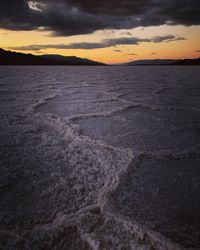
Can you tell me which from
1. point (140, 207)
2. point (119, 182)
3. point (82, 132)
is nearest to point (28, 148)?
point (82, 132)

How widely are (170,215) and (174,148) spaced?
48cm

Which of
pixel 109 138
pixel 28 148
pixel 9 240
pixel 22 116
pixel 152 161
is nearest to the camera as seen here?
pixel 9 240

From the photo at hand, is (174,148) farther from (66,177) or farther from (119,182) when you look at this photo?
(66,177)

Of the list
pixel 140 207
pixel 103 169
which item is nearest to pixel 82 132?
pixel 103 169

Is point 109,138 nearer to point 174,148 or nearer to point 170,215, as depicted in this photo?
point 174,148

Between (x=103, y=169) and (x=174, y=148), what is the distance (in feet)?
1.26

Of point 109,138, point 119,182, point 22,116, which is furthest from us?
point 22,116

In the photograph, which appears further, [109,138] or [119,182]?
[109,138]

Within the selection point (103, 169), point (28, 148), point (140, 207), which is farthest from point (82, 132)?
point (140, 207)

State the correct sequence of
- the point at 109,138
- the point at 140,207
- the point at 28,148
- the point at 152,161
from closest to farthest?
1. the point at 140,207
2. the point at 152,161
3. the point at 28,148
4. the point at 109,138

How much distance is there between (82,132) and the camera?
1.22m

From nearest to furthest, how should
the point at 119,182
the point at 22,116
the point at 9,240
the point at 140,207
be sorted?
the point at 9,240, the point at 140,207, the point at 119,182, the point at 22,116

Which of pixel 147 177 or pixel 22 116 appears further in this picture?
pixel 22 116

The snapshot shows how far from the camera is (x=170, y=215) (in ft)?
1.97
